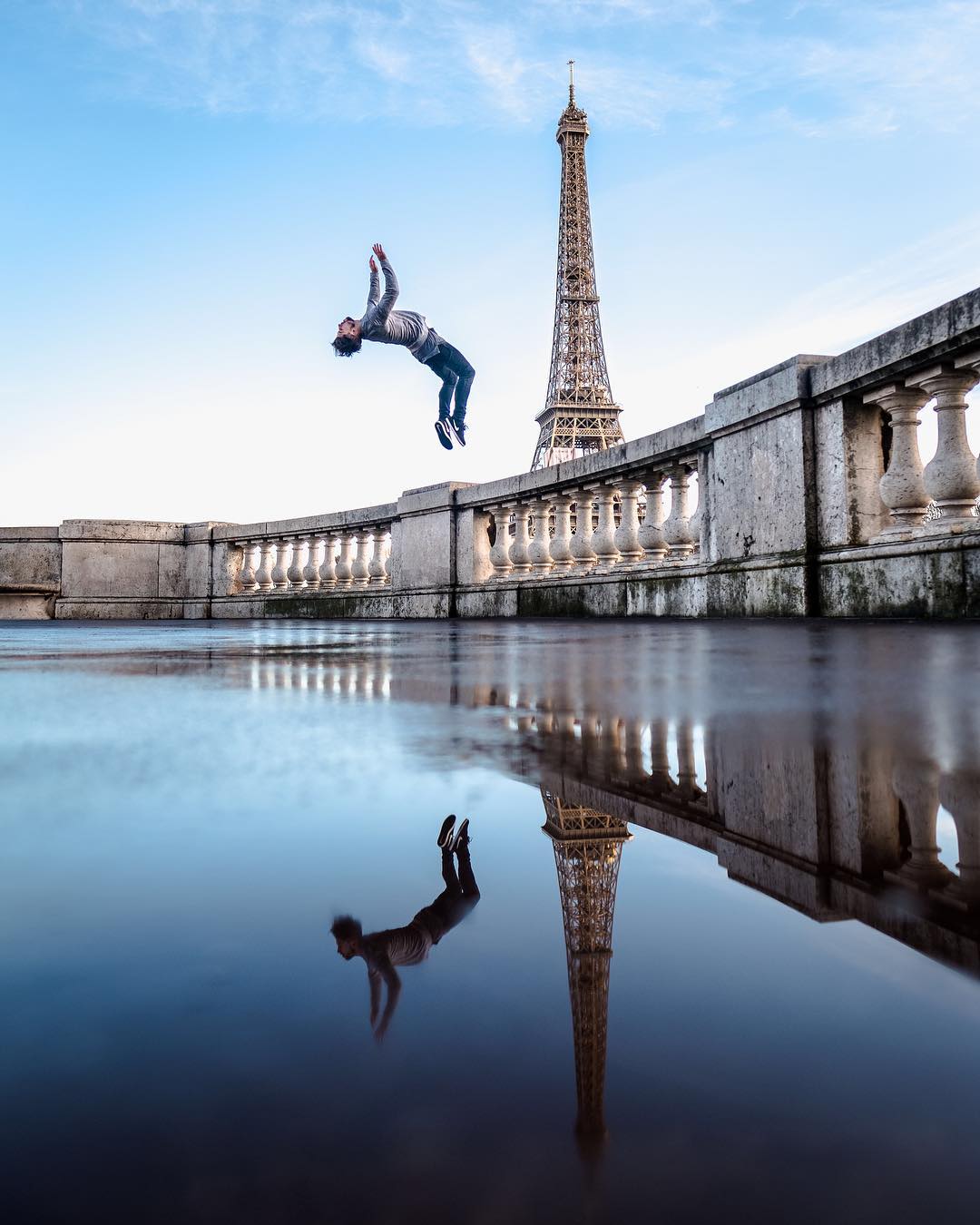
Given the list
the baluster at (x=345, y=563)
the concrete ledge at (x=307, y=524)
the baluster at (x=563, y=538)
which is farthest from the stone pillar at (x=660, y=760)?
the baluster at (x=345, y=563)

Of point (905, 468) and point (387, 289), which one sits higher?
point (387, 289)

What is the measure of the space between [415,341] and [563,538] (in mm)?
7547

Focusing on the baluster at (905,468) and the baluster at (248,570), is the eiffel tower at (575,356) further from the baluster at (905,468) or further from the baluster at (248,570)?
the baluster at (905,468)

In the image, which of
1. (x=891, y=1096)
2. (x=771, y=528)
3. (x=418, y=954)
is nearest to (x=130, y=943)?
(x=418, y=954)

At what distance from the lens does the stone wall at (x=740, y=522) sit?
4.61m

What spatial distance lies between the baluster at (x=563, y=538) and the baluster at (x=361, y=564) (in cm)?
458

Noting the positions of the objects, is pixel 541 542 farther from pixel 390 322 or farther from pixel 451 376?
pixel 451 376

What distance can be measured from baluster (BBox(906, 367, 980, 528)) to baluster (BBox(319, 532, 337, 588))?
10.00 m

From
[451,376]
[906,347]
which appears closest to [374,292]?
[451,376]

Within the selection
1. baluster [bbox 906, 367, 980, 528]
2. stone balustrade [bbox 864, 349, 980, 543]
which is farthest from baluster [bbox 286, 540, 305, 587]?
baluster [bbox 906, 367, 980, 528]

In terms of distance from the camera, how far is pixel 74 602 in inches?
623

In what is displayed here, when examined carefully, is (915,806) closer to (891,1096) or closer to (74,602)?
(891,1096)

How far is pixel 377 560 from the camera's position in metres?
12.9

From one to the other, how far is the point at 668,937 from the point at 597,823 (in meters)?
0.28
